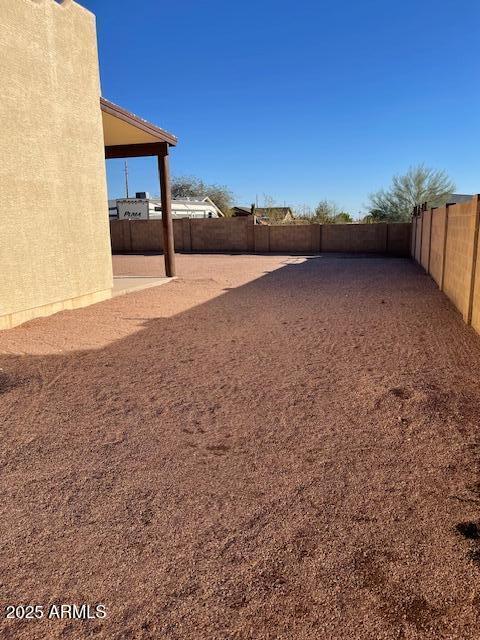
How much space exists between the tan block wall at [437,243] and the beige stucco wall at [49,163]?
26.5 feet

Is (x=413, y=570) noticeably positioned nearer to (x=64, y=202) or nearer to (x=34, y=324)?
(x=34, y=324)

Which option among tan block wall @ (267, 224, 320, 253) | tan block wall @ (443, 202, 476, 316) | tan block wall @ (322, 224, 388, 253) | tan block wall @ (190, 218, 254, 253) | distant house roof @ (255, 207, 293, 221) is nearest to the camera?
tan block wall @ (443, 202, 476, 316)

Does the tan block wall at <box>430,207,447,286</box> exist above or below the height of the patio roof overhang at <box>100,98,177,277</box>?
below

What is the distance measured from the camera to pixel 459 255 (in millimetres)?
9609

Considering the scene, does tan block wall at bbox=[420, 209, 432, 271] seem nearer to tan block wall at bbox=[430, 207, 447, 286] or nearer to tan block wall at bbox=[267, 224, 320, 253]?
tan block wall at bbox=[430, 207, 447, 286]

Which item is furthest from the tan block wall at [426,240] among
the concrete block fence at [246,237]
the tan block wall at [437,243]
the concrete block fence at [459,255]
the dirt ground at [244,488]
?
the dirt ground at [244,488]

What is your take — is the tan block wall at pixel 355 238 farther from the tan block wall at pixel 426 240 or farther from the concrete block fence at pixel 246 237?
the tan block wall at pixel 426 240

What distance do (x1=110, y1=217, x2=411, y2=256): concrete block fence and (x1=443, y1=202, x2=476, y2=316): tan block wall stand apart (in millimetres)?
17388

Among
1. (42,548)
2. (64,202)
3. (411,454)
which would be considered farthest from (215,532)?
(64,202)

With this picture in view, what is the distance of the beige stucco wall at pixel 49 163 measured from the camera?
796 centimetres

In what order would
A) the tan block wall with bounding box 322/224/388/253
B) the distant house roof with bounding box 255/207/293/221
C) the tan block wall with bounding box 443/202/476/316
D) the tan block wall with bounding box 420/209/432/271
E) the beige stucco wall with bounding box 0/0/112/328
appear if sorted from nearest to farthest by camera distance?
the beige stucco wall with bounding box 0/0/112/328 < the tan block wall with bounding box 443/202/476/316 < the tan block wall with bounding box 420/209/432/271 < the tan block wall with bounding box 322/224/388/253 < the distant house roof with bounding box 255/207/293/221

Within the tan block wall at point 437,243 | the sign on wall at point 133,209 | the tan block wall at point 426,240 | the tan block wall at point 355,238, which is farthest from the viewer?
the sign on wall at point 133,209

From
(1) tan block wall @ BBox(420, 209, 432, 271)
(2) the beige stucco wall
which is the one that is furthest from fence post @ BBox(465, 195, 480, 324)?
(1) tan block wall @ BBox(420, 209, 432, 271)

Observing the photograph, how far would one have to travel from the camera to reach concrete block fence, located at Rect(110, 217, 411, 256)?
28734mm
